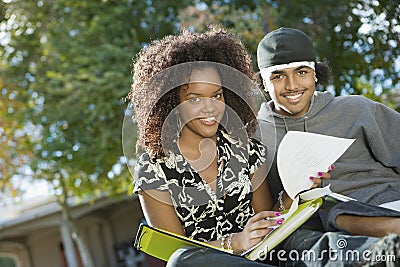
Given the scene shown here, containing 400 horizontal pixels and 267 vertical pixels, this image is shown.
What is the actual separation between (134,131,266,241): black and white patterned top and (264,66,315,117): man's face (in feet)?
1.14

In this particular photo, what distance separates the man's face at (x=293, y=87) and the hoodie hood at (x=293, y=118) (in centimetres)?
4

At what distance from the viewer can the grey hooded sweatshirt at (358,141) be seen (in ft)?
9.54

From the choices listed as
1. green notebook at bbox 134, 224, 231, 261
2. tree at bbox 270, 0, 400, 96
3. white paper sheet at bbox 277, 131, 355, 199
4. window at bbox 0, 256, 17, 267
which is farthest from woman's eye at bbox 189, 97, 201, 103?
window at bbox 0, 256, 17, 267

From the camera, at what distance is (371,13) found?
4.97m

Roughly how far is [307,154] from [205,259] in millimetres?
652

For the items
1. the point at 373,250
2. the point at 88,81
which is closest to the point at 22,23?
the point at 88,81

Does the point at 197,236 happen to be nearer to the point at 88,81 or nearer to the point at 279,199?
the point at 279,199

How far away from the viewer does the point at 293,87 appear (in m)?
3.02

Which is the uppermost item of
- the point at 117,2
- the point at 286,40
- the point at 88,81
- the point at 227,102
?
the point at 117,2

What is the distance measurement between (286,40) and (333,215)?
1.09 m

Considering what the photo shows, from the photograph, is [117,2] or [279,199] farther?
[117,2]

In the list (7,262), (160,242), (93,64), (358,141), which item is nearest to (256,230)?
(160,242)

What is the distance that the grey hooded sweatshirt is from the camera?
2908 mm

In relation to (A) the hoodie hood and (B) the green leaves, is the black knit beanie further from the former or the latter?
(B) the green leaves
